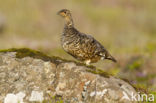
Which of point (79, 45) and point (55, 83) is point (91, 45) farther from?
point (55, 83)

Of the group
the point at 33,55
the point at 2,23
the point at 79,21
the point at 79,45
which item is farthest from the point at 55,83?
the point at 79,21

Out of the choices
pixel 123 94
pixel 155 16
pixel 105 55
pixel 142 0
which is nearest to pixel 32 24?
pixel 155 16

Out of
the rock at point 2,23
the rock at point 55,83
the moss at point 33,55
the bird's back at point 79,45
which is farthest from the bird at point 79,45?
the rock at point 2,23

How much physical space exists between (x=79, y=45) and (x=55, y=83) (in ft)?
3.54

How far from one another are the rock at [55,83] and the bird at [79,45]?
48 cm

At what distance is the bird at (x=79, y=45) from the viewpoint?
7.65 metres

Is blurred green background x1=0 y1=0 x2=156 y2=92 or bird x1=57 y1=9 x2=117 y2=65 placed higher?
blurred green background x1=0 y1=0 x2=156 y2=92

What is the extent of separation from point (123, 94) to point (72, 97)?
88 cm

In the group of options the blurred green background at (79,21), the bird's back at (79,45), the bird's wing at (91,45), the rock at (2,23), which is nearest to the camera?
the bird's back at (79,45)

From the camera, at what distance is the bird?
765cm

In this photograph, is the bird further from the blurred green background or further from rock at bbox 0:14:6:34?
rock at bbox 0:14:6:34

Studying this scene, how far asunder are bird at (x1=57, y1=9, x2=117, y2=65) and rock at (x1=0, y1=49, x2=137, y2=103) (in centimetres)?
48

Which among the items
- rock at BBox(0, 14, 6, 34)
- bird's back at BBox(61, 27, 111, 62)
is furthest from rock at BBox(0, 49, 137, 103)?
rock at BBox(0, 14, 6, 34)

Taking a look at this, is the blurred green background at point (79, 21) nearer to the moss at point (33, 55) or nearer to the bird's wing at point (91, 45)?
the bird's wing at point (91, 45)
